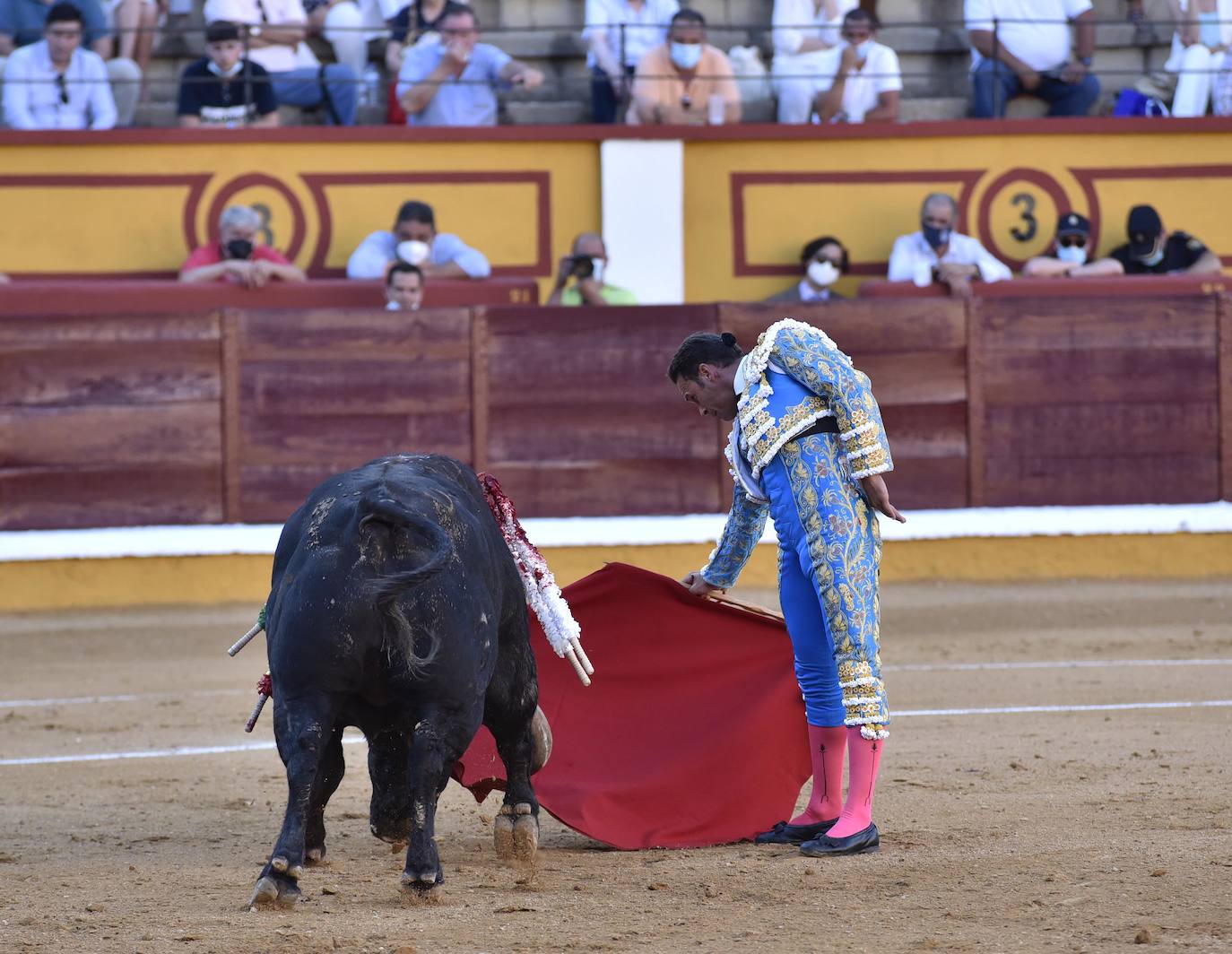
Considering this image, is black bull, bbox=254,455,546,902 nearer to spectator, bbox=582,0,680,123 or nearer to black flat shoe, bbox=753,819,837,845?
black flat shoe, bbox=753,819,837,845

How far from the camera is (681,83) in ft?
29.3

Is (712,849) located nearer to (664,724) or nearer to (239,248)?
(664,724)

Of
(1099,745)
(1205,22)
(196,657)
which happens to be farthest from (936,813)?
(1205,22)

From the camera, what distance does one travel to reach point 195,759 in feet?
16.9

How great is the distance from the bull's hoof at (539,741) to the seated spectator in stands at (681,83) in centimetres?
544

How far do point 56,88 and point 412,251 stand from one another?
6.10ft

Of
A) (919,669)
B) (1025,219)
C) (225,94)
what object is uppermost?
(225,94)

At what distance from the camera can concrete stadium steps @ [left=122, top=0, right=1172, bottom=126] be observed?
365 inches

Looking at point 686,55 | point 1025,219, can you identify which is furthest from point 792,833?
point 1025,219

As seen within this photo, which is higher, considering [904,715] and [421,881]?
[421,881]

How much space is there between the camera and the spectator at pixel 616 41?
8.92 meters

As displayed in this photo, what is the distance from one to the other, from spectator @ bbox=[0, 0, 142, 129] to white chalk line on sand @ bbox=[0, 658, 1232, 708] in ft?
11.5

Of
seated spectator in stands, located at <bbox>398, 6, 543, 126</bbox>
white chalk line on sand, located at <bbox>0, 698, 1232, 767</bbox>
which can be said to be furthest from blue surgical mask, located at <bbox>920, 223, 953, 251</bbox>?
white chalk line on sand, located at <bbox>0, 698, 1232, 767</bbox>

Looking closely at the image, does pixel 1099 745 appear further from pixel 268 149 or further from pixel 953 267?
pixel 268 149
